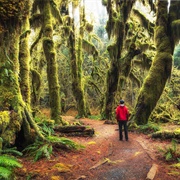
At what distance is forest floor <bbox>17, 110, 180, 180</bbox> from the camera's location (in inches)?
212

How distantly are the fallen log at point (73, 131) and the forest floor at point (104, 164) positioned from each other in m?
1.06

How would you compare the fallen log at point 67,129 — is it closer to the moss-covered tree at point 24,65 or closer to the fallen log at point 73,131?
the fallen log at point 73,131

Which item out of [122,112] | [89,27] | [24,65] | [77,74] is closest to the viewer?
A: [24,65]

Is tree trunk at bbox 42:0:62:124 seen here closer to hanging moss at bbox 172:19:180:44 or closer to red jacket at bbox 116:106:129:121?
red jacket at bbox 116:106:129:121

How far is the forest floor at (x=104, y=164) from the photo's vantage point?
5387mm

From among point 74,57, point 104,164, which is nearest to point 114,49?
point 74,57

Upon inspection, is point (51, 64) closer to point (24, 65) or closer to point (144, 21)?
point (24, 65)

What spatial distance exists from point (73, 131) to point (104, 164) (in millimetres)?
3609

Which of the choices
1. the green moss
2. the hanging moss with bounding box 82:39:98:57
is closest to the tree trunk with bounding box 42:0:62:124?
the green moss

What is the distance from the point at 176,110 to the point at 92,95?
1775 cm

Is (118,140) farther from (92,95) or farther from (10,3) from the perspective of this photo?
(92,95)

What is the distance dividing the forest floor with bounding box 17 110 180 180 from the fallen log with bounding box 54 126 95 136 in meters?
1.06

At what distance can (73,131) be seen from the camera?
32.4 feet

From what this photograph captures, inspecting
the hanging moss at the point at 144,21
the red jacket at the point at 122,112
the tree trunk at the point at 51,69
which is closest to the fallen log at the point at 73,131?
the red jacket at the point at 122,112
